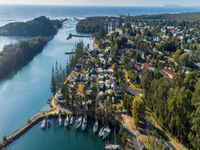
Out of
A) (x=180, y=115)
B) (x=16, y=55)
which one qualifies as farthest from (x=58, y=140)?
(x=16, y=55)

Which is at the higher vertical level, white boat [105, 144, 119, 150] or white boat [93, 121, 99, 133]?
white boat [93, 121, 99, 133]

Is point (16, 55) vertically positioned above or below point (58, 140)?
above

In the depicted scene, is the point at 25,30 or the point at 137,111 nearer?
the point at 137,111

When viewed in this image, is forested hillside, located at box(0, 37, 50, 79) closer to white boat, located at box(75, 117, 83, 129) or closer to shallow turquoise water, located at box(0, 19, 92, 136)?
shallow turquoise water, located at box(0, 19, 92, 136)

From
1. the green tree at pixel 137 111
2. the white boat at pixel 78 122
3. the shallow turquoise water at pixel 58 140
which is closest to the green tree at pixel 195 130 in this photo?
the green tree at pixel 137 111

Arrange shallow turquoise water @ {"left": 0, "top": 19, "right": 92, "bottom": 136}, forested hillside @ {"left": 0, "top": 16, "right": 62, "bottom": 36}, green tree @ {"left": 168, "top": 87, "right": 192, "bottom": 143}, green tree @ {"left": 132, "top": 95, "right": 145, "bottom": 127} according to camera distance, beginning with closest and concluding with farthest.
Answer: green tree @ {"left": 168, "top": 87, "right": 192, "bottom": 143} < green tree @ {"left": 132, "top": 95, "right": 145, "bottom": 127} < shallow turquoise water @ {"left": 0, "top": 19, "right": 92, "bottom": 136} < forested hillside @ {"left": 0, "top": 16, "right": 62, "bottom": 36}

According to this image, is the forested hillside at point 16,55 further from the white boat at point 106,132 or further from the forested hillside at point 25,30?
the forested hillside at point 25,30

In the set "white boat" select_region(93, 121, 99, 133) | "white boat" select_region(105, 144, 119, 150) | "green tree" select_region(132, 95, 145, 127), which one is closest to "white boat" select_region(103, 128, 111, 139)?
"white boat" select_region(93, 121, 99, 133)

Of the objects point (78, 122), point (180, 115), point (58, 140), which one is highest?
point (180, 115)

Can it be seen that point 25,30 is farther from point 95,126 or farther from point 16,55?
point 95,126

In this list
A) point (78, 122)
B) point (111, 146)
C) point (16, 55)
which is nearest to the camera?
point (111, 146)
